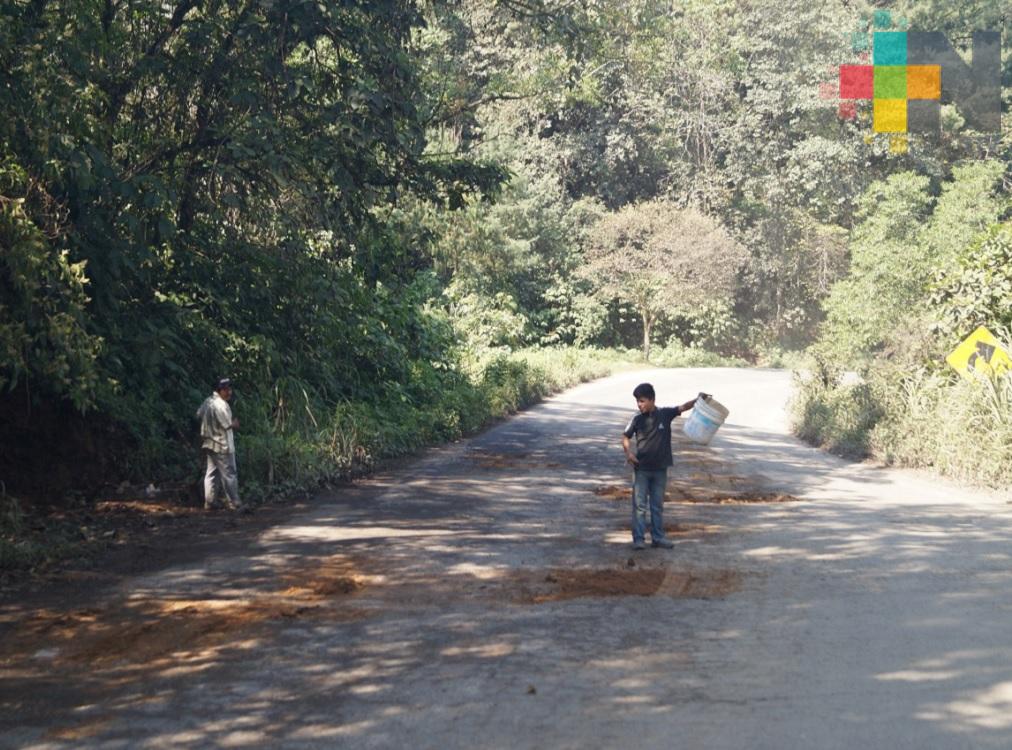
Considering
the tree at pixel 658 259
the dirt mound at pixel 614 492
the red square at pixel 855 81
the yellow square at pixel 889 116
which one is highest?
the red square at pixel 855 81

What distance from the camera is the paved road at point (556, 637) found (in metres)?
6.20

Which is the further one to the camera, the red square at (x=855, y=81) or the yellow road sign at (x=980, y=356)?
the red square at (x=855, y=81)

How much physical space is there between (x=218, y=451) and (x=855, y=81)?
53.3 meters

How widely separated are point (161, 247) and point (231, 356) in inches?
83.2

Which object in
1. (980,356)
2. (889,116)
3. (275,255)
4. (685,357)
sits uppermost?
(889,116)

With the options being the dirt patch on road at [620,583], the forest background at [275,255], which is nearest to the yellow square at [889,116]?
the forest background at [275,255]

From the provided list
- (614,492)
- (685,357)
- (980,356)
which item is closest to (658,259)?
(685,357)

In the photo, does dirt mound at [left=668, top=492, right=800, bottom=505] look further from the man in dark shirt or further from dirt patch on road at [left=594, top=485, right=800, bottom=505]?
the man in dark shirt

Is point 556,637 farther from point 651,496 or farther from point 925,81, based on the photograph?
point 925,81

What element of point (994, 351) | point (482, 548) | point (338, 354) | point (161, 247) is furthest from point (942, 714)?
point (338, 354)

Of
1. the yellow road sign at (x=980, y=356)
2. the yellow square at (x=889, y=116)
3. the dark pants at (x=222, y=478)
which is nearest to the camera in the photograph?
the dark pants at (x=222, y=478)

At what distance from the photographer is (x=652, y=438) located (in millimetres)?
11992

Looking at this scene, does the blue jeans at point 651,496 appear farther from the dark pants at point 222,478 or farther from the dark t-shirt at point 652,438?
the dark pants at point 222,478

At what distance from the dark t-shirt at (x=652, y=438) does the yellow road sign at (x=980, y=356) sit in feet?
28.7
